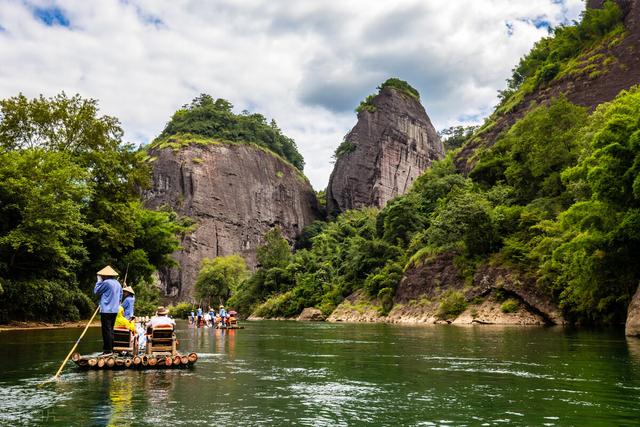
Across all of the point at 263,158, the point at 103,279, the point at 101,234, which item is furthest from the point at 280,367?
the point at 263,158

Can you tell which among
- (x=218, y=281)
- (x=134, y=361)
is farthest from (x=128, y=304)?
(x=218, y=281)

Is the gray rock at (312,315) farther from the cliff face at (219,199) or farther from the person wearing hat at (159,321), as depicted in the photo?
the person wearing hat at (159,321)

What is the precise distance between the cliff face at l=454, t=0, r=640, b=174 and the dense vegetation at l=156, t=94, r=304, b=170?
7589 cm

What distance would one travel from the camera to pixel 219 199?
135 m

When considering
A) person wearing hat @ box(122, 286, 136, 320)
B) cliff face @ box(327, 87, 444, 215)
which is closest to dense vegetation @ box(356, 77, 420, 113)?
cliff face @ box(327, 87, 444, 215)

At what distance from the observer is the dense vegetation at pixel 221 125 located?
145000 mm

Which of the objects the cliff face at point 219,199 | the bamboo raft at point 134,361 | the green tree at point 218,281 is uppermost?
the cliff face at point 219,199

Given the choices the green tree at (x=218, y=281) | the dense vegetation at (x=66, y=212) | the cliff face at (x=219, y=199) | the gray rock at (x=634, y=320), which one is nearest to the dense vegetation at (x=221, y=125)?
the cliff face at (x=219, y=199)

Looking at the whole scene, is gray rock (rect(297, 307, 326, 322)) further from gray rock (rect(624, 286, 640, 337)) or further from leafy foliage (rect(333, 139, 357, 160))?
leafy foliage (rect(333, 139, 357, 160))

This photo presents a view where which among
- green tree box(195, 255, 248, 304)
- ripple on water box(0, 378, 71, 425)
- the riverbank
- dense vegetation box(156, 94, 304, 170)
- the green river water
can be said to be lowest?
the green river water

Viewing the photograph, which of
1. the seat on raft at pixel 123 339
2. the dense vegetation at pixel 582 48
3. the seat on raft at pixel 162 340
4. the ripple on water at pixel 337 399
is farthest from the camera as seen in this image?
the dense vegetation at pixel 582 48

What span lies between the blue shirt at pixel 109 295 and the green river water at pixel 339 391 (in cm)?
188

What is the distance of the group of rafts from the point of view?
1491cm

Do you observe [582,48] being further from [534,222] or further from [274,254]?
[274,254]
